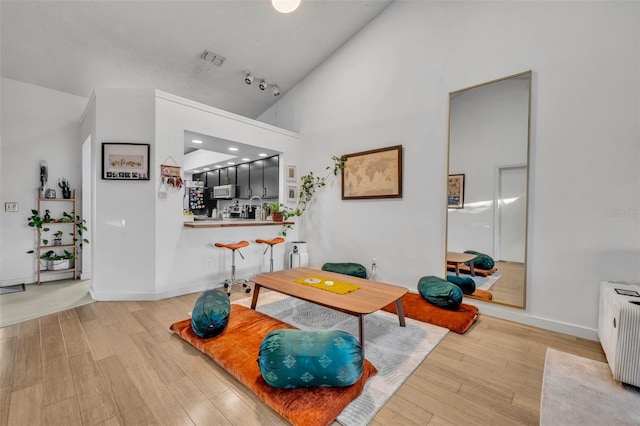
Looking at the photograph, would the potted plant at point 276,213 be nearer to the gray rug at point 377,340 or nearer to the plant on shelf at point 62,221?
the gray rug at point 377,340

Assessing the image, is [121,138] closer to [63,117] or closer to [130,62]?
[130,62]

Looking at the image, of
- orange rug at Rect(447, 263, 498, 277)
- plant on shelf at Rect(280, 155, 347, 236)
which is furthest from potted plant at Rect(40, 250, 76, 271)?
orange rug at Rect(447, 263, 498, 277)

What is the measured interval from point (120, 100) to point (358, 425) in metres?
4.12

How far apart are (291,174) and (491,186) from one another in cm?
316

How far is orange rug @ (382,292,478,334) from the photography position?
258 cm

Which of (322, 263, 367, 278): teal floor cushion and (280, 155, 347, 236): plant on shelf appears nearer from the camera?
(322, 263, 367, 278): teal floor cushion

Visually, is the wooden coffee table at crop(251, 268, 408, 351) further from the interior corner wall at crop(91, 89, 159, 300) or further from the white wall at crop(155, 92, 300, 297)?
the interior corner wall at crop(91, 89, 159, 300)

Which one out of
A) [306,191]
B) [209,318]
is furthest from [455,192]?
[209,318]

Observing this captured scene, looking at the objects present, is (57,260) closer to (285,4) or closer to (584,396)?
(285,4)

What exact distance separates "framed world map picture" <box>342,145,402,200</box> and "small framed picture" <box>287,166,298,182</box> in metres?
1.07

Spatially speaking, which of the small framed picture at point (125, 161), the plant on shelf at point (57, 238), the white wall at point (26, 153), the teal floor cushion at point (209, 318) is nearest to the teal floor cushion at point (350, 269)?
the teal floor cushion at point (209, 318)

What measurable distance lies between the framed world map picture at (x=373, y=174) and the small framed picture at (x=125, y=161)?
2.79 meters

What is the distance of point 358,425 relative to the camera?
1.41 metres

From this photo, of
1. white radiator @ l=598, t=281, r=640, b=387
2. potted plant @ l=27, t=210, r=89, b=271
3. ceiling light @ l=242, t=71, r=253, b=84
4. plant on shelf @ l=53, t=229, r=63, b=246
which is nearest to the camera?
white radiator @ l=598, t=281, r=640, b=387
